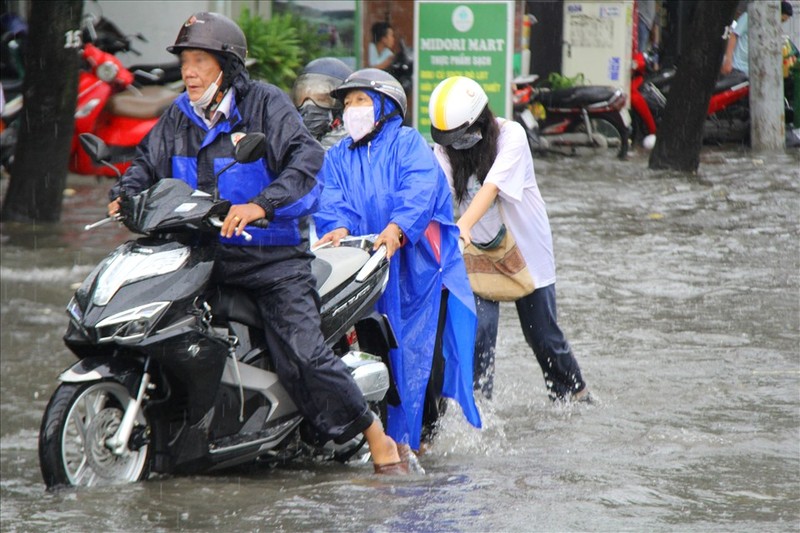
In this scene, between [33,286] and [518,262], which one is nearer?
[518,262]

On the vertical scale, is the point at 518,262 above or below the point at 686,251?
above

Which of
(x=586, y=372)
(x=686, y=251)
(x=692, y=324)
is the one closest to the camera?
(x=586, y=372)

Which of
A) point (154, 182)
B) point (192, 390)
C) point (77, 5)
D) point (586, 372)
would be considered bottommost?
point (586, 372)

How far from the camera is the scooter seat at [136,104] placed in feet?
42.2

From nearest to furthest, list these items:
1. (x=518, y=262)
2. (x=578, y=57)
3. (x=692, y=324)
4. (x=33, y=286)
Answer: (x=518, y=262), (x=692, y=324), (x=33, y=286), (x=578, y=57)

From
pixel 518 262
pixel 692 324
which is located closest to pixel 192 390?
pixel 518 262

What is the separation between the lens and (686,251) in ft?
34.5

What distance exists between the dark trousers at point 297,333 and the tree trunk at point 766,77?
1243 centimetres

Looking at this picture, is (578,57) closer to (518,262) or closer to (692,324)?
(692,324)

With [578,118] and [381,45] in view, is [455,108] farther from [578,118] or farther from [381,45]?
[381,45]

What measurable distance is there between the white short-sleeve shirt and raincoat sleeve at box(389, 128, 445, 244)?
59cm

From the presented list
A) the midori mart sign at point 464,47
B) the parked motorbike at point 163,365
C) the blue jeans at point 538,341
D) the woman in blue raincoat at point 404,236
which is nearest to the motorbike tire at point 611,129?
the midori mart sign at point 464,47

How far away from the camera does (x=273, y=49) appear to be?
1560 cm

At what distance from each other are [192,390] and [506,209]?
218 centimetres
